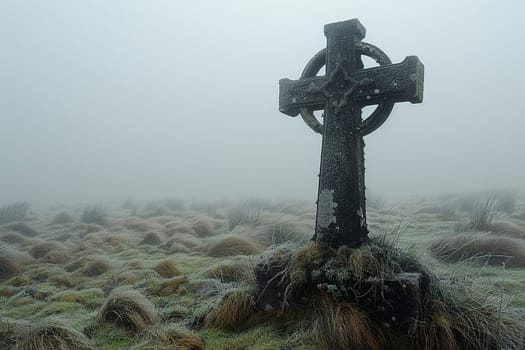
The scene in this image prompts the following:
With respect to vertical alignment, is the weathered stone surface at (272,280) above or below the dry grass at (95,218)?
above

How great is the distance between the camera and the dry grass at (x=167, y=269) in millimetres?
7285

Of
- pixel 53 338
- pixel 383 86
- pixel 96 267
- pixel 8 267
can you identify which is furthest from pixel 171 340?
pixel 8 267

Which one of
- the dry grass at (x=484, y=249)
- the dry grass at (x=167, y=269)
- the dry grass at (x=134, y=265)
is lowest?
the dry grass at (x=134, y=265)

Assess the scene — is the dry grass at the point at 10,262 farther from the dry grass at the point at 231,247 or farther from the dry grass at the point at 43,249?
the dry grass at the point at 231,247

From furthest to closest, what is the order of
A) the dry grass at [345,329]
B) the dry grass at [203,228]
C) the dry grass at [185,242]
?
the dry grass at [203,228], the dry grass at [185,242], the dry grass at [345,329]

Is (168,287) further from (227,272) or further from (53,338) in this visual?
(53,338)

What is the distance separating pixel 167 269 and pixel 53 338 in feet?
10.8

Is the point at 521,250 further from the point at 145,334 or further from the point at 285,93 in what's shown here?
the point at 145,334

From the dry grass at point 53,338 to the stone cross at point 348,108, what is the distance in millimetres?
2571

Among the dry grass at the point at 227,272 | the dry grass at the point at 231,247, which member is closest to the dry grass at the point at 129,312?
the dry grass at the point at 227,272

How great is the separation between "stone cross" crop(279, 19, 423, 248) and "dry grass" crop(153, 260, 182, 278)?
3440mm

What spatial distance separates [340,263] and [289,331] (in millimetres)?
804

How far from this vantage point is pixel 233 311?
4637mm

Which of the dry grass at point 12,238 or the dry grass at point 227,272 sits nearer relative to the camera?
the dry grass at point 227,272
